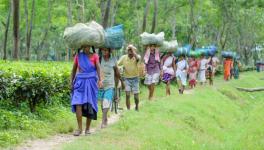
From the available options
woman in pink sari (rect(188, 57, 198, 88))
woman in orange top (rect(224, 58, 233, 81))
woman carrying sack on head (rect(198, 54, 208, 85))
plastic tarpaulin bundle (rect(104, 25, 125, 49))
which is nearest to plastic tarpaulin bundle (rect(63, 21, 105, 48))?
plastic tarpaulin bundle (rect(104, 25, 125, 49))

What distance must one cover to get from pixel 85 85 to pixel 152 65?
592 cm

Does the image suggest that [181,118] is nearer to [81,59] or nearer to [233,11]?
[81,59]

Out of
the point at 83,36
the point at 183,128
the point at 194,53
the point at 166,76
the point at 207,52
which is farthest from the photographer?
the point at 207,52

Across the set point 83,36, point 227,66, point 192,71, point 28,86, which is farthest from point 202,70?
point 83,36

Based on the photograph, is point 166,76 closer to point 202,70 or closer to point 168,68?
point 168,68

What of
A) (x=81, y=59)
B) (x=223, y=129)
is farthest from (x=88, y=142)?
(x=223, y=129)

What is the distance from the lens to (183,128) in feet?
42.2

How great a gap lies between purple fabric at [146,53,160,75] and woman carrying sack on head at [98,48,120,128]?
394 centimetres

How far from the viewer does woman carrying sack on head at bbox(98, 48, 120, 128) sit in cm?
1131

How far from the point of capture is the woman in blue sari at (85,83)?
33.0 ft

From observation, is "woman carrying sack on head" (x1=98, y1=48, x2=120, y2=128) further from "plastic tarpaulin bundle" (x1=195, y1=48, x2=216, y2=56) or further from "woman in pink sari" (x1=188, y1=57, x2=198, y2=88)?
"plastic tarpaulin bundle" (x1=195, y1=48, x2=216, y2=56)

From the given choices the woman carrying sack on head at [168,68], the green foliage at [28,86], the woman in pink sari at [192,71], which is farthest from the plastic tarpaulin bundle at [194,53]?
the green foliage at [28,86]

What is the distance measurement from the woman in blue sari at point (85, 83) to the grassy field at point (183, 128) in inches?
20.5

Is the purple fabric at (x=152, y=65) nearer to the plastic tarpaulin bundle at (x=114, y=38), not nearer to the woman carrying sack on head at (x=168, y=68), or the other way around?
the woman carrying sack on head at (x=168, y=68)
